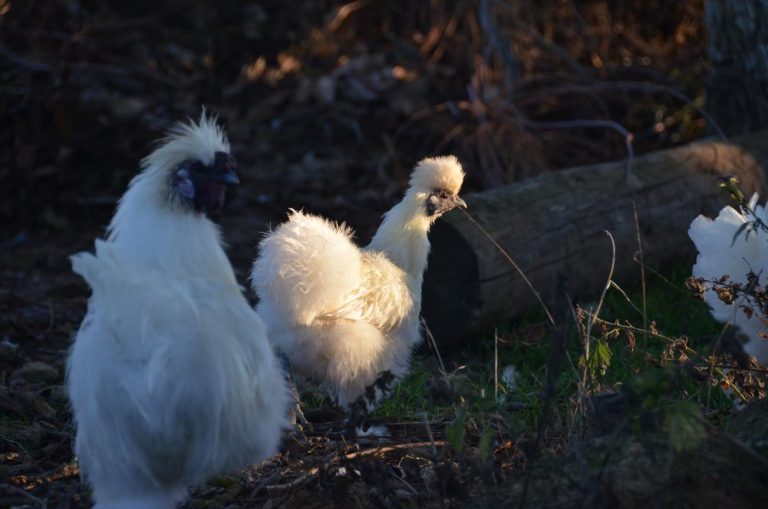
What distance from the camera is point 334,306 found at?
5277 millimetres

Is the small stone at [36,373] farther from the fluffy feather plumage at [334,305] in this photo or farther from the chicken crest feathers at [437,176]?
the chicken crest feathers at [437,176]

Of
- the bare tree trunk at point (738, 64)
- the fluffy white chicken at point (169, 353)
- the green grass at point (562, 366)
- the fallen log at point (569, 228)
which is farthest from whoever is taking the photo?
the bare tree trunk at point (738, 64)

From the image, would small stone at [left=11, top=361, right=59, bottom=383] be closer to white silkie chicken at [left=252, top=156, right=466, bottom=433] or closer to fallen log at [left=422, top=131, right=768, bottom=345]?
white silkie chicken at [left=252, top=156, right=466, bottom=433]

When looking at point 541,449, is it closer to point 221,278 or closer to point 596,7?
point 221,278

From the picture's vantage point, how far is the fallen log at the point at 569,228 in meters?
6.41

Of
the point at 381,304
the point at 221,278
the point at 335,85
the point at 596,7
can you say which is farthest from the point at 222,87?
the point at 221,278

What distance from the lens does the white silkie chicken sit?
5.20m

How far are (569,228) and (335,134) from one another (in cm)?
454

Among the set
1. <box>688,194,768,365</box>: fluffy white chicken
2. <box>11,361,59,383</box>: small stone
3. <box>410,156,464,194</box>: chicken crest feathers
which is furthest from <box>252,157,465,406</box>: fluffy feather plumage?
<box>688,194,768,365</box>: fluffy white chicken

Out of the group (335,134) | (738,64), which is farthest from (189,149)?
(335,134)

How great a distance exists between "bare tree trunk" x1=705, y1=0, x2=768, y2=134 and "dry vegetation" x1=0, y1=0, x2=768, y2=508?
424 mm

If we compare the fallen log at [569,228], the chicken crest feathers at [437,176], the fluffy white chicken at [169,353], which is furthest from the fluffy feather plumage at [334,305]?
the fluffy white chicken at [169,353]

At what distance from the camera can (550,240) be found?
672 cm

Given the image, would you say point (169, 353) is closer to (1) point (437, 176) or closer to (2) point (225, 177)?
(2) point (225, 177)
